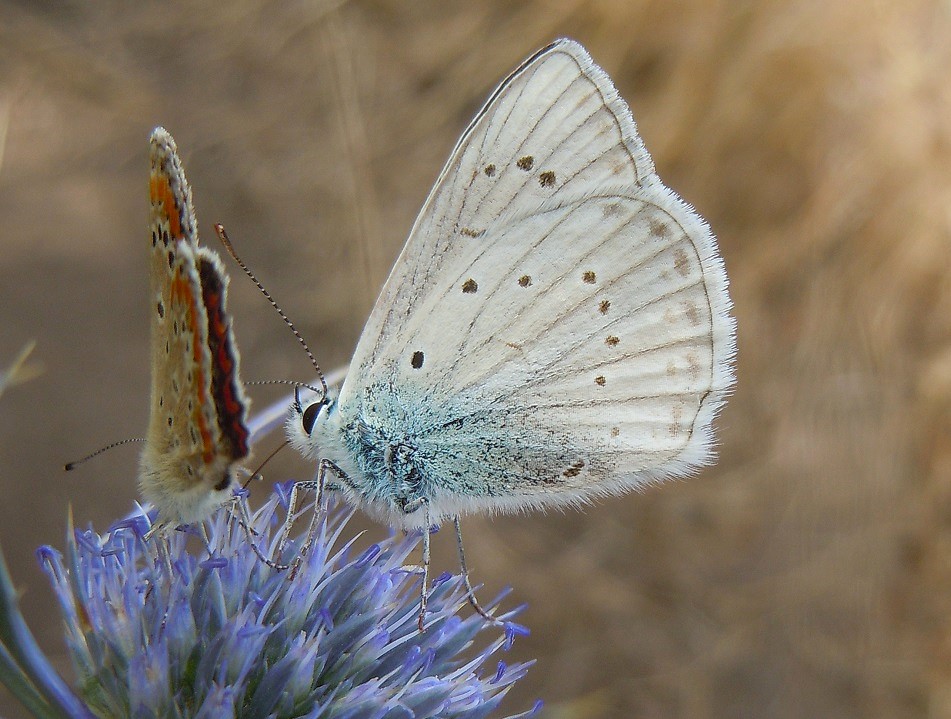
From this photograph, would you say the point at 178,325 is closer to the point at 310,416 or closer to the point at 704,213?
the point at 310,416

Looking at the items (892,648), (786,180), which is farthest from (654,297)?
(892,648)

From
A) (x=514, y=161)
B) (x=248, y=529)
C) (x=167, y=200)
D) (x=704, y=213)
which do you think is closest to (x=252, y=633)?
(x=248, y=529)

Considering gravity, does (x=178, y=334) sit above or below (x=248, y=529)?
above

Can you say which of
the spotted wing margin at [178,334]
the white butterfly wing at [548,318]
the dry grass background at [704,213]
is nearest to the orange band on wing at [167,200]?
the spotted wing margin at [178,334]

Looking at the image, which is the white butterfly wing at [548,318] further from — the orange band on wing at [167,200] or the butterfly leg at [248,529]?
the orange band on wing at [167,200]

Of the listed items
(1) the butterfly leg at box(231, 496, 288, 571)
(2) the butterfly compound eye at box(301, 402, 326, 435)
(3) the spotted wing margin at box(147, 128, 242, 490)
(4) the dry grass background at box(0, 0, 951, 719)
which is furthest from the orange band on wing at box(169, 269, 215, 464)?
(4) the dry grass background at box(0, 0, 951, 719)

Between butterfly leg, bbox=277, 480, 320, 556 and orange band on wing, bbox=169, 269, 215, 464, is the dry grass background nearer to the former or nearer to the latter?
butterfly leg, bbox=277, 480, 320, 556
